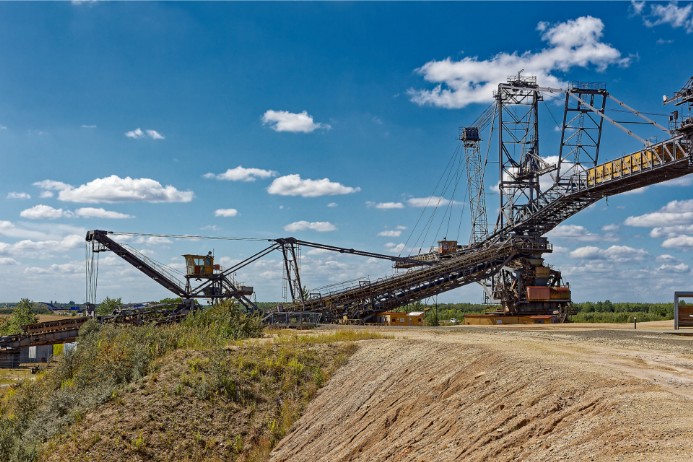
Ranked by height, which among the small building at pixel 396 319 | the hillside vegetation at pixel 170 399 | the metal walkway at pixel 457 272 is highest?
the metal walkway at pixel 457 272

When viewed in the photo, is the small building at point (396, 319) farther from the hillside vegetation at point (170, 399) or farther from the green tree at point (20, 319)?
the green tree at point (20, 319)

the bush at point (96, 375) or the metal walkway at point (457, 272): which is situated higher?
the metal walkway at point (457, 272)

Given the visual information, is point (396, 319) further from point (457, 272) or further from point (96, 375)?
point (96, 375)

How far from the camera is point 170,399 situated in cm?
2539

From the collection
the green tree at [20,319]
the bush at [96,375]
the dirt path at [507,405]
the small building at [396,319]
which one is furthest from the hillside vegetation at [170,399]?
the green tree at [20,319]

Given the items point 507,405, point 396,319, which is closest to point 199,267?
point 396,319

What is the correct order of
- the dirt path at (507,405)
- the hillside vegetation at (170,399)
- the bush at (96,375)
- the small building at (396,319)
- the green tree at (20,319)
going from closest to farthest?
the dirt path at (507,405) < the hillside vegetation at (170,399) < the bush at (96,375) < the small building at (396,319) < the green tree at (20,319)

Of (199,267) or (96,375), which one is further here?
(199,267)

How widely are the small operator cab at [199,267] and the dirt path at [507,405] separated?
30957 mm

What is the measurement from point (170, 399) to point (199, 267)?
3041 centimetres

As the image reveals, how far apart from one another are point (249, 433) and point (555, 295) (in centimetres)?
3887

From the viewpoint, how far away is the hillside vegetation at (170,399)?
23.1 meters

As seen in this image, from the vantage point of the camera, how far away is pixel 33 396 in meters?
30.9

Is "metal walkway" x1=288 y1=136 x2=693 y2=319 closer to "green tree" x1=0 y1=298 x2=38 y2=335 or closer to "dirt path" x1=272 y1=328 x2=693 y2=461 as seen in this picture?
"dirt path" x1=272 y1=328 x2=693 y2=461
